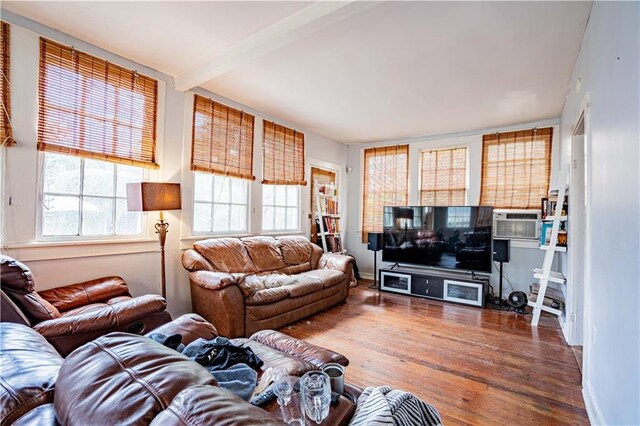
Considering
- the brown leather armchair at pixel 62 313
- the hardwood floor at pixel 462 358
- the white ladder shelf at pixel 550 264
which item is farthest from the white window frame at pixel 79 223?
the white ladder shelf at pixel 550 264

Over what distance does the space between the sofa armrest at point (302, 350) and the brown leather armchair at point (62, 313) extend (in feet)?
2.64

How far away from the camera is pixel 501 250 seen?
4.31 meters

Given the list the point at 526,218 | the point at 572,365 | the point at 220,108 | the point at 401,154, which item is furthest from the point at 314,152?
the point at 572,365

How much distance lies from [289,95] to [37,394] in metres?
3.54

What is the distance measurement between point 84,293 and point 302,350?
1908 mm

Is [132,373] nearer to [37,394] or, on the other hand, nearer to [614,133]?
[37,394]

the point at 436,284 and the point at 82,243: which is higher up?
the point at 82,243

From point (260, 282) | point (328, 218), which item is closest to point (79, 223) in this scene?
point (260, 282)

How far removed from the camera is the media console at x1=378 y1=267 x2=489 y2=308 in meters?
4.28

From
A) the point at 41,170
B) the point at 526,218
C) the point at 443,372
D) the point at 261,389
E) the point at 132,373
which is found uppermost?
the point at 41,170

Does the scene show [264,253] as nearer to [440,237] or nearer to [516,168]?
[440,237]

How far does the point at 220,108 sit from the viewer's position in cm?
384

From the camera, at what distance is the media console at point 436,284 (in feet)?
14.0

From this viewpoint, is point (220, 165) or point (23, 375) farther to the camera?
point (220, 165)
